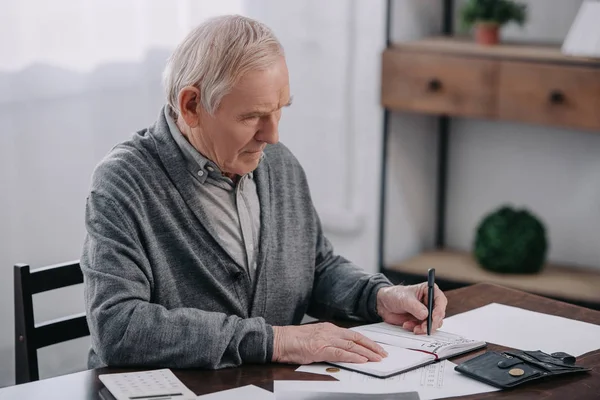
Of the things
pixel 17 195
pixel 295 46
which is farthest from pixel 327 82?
pixel 17 195

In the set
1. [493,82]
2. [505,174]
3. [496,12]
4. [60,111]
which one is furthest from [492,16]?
[60,111]

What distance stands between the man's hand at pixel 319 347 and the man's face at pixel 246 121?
0.39 m

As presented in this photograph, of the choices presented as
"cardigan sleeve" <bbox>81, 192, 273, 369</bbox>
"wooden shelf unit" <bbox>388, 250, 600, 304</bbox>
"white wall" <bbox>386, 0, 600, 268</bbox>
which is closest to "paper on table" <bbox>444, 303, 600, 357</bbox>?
"cardigan sleeve" <bbox>81, 192, 273, 369</bbox>

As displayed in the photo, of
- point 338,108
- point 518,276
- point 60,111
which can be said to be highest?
point 60,111

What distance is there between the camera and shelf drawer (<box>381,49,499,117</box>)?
3457 millimetres

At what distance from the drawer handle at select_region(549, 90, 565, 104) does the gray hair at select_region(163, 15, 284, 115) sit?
5.56ft

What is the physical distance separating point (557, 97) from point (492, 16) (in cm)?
49

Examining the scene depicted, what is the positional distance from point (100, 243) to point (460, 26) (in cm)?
254

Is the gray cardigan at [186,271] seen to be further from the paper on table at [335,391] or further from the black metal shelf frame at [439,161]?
the black metal shelf frame at [439,161]

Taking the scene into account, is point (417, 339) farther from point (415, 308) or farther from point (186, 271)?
point (186, 271)

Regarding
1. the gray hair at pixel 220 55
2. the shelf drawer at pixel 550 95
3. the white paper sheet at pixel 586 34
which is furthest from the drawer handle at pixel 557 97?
the gray hair at pixel 220 55

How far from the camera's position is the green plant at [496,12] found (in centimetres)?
361

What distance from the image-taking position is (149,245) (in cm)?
185

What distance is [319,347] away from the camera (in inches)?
67.8
